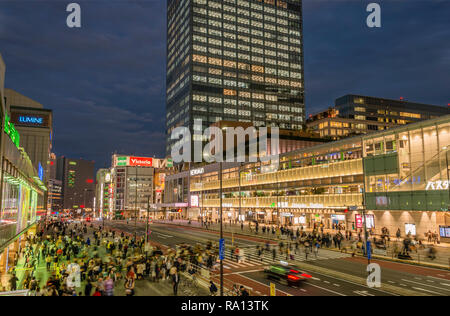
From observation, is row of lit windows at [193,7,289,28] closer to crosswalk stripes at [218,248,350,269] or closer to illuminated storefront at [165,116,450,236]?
illuminated storefront at [165,116,450,236]

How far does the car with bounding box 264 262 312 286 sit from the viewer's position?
23.0m

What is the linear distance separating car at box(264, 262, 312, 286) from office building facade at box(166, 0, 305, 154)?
125763 mm

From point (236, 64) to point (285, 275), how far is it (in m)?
150

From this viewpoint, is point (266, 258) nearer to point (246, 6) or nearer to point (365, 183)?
point (365, 183)

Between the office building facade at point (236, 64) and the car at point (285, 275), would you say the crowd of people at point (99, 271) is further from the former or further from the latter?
the office building facade at point (236, 64)

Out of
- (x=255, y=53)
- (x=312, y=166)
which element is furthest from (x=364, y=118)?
(x=312, y=166)

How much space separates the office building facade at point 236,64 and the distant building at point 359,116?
18814mm

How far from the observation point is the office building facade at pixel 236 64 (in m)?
155

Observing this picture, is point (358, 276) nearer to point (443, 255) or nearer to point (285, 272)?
point (285, 272)
